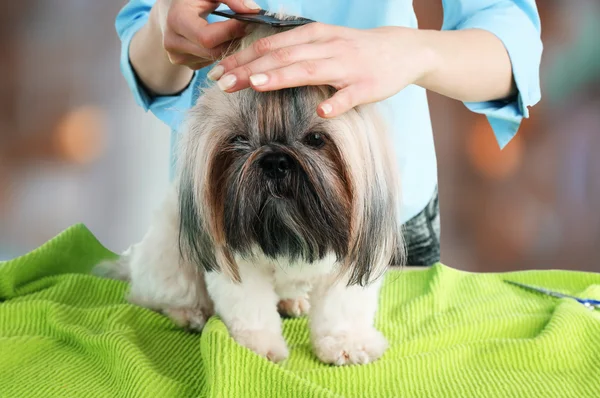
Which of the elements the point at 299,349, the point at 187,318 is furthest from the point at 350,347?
the point at 187,318

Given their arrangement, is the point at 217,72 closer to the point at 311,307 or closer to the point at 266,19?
the point at 266,19

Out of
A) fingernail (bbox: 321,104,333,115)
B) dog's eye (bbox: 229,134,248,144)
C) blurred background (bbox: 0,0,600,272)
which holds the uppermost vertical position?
fingernail (bbox: 321,104,333,115)

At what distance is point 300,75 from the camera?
124cm

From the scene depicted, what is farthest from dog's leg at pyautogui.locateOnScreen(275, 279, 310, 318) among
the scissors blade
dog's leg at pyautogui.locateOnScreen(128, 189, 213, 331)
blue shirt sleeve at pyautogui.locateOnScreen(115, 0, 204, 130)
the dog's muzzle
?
the scissors blade

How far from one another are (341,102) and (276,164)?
0.21 m

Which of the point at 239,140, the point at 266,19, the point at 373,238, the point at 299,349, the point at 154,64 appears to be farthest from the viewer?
the point at 154,64

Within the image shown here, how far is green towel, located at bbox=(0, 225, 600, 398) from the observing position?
145 centimetres

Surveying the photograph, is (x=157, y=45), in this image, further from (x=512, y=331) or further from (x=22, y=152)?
(x=22, y=152)

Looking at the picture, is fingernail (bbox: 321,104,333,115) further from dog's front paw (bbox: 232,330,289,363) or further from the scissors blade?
the scissors blade

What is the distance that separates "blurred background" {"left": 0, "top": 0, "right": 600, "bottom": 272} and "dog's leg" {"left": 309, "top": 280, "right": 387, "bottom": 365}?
5.21 ft

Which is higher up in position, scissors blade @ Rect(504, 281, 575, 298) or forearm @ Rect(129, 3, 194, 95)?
forearm @ Rect(129, 3, 194, 95)

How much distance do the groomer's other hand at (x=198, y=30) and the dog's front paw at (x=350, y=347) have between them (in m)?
0.77

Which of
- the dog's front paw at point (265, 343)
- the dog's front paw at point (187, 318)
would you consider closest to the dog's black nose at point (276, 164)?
the dog's front paw at point (265, 343)

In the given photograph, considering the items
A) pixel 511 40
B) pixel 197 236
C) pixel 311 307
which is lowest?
pixel 311 307
